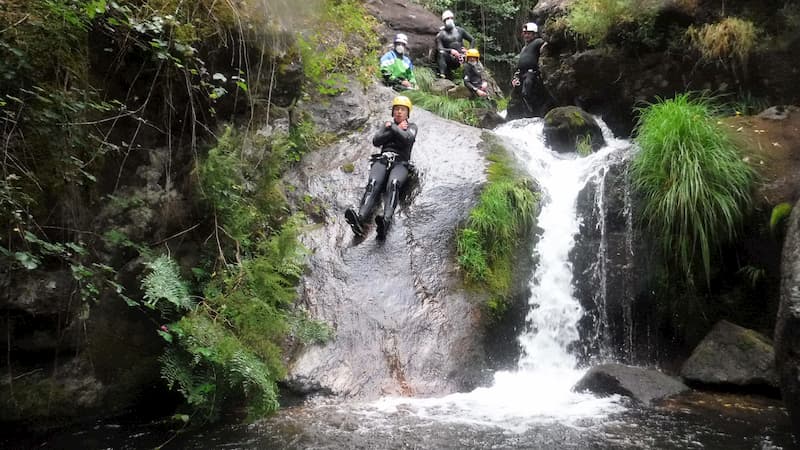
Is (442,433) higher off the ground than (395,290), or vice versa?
(395,290)

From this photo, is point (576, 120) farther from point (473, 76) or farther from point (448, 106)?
point (473, 76)

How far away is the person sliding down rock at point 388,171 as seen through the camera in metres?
6.78

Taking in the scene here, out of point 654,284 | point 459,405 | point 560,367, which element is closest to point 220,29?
point 459,405

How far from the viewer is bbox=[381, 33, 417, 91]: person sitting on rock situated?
11.6m

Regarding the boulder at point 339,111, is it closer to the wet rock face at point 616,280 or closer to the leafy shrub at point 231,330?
the leafy shrub at point 231,330

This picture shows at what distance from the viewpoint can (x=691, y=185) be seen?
236 inches

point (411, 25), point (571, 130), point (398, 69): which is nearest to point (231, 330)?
point (571, 130)

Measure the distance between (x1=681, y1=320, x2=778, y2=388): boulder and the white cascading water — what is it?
43.3 inches

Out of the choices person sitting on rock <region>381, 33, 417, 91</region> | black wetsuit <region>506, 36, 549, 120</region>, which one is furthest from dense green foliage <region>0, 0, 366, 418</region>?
black wetsuit <region>506, 36, 549, 120</region>

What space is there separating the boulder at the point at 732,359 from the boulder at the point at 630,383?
0.83ft

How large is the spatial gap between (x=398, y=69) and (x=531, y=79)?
297cm

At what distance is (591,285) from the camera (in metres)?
6.57

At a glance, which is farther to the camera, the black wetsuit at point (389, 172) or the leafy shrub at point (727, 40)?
the leafy shrub at point (727, 40)

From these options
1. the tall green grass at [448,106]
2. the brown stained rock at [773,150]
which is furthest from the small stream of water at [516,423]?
the tall green grass at [448,106]
